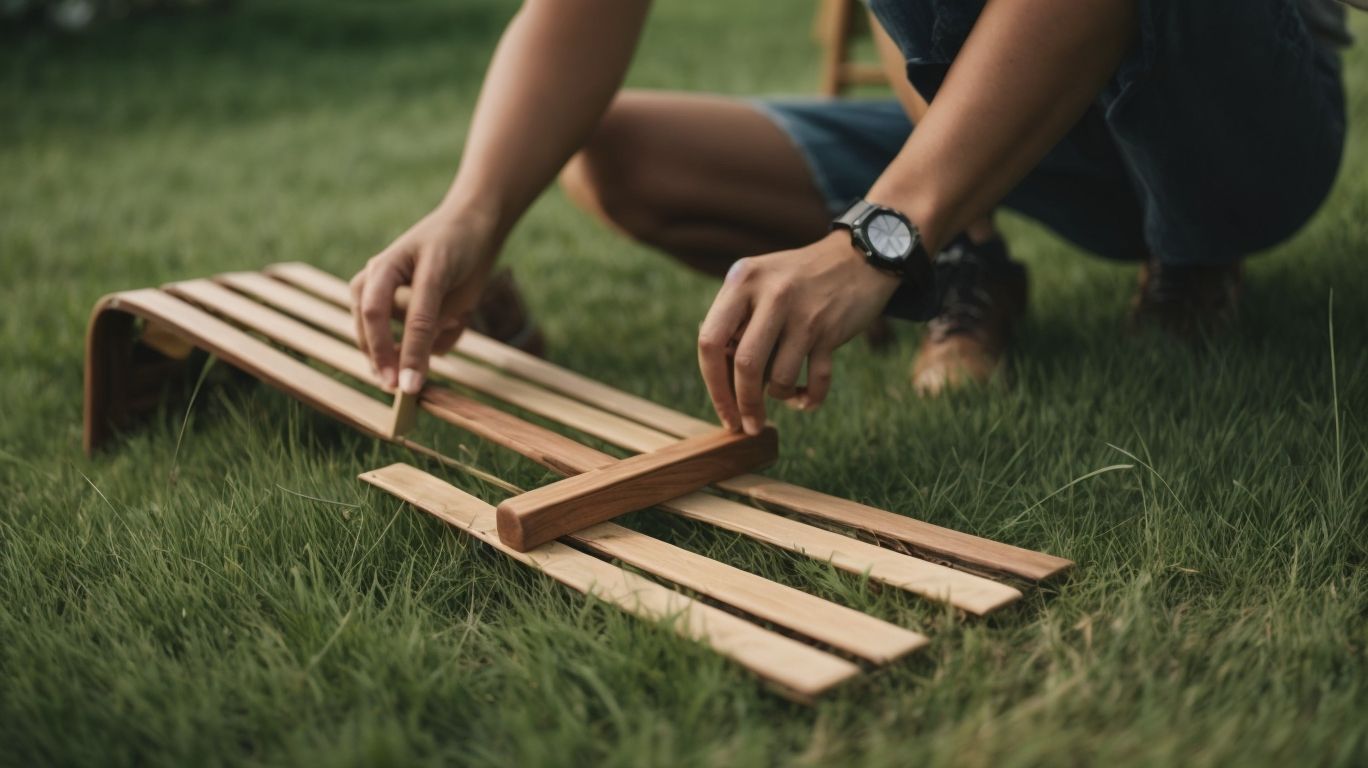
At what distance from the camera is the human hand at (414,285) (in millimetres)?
1595

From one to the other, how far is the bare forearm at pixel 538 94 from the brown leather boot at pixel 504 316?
413mm

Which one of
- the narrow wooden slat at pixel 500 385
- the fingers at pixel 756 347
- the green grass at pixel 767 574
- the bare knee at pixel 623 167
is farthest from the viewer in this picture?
the bare knee at pixel 623 167

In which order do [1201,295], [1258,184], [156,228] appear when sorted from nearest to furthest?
[1258,184]
[1201,295]
[156,228]

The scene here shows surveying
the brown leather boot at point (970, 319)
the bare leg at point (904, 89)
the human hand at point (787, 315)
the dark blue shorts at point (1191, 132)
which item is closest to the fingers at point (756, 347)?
the human hand at point (787, 315)

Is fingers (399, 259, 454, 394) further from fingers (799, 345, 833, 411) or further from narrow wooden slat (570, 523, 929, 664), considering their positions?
fingers (799, 345, 833, 411)

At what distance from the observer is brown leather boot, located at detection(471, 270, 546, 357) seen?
2.23 m

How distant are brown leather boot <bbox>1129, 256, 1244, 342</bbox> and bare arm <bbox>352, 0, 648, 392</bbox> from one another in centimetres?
106

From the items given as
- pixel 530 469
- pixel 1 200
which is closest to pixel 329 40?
pixel 1 200

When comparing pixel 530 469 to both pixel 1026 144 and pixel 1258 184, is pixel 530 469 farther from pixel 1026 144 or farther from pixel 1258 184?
pixel 1258 184

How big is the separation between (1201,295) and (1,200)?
160 inches

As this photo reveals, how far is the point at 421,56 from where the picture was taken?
8.15 metres

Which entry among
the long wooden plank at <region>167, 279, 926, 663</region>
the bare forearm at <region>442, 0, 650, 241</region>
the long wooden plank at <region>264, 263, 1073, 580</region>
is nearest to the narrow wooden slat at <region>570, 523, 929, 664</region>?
the long wooden plank at <region>167, 279, 926, 663</region>

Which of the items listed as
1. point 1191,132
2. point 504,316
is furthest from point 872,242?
point 504,316

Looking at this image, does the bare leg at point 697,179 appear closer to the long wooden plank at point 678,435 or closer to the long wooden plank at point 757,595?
Result: the long wooden plank at point 678,435
